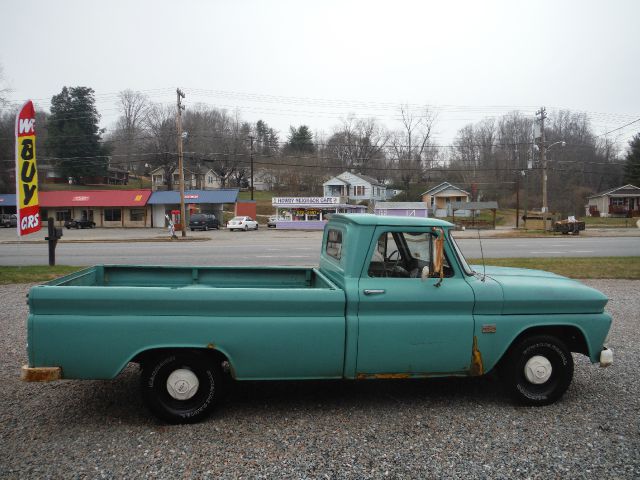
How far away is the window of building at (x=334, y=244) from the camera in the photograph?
468 cm

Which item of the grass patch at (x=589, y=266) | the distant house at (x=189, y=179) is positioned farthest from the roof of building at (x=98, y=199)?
the grass patch at (x=589, y=266)

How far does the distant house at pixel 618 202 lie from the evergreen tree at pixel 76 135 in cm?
7717

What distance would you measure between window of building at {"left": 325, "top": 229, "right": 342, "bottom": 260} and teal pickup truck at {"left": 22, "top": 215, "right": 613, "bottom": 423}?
6cm

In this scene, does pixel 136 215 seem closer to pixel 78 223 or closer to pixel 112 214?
pixel 112 214

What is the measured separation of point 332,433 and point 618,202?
8525 cm

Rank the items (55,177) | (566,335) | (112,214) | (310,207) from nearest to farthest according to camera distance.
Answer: (566,335) → (310,207) → (112,214) → (55,177)

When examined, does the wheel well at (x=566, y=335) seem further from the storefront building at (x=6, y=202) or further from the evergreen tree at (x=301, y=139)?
the evergreen tree at (x=301, y=139)

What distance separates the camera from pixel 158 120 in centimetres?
8056

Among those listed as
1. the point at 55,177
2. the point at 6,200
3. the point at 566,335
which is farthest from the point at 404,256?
the point at 55,177

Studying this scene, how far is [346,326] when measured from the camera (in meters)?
3.97

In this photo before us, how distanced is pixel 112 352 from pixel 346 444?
199 cm

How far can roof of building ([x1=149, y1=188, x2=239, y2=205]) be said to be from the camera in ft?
181

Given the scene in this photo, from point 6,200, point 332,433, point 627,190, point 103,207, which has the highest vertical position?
point 627,190

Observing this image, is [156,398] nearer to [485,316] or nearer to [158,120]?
[485,316]
